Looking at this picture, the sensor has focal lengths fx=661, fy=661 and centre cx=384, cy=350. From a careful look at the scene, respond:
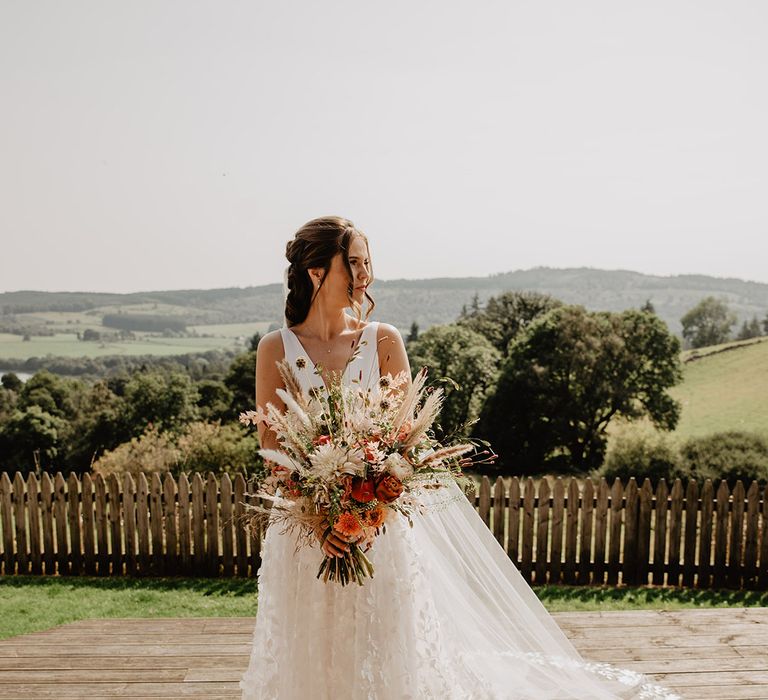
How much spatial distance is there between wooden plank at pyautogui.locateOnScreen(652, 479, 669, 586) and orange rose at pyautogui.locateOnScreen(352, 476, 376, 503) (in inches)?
214

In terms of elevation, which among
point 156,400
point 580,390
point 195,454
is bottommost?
point 156,400

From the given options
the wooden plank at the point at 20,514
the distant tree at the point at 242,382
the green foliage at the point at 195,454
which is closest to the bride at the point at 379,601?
the wooden plank at the point at 20,514

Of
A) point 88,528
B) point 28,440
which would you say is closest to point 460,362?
point 28,440

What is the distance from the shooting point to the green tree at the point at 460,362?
116 feet

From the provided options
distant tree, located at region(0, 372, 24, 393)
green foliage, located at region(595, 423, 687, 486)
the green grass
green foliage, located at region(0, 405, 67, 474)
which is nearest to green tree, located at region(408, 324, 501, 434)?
green foliage, located at region(595, 423, 687, 486)

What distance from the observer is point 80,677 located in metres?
3.74

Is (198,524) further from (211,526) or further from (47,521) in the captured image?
(47,521)

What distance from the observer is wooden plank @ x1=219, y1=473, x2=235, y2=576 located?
714 cm

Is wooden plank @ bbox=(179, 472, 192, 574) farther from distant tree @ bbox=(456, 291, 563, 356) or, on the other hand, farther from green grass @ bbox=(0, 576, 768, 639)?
distant tree @ bbox=(456, 291, 563, 356)

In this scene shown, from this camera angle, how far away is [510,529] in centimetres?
709

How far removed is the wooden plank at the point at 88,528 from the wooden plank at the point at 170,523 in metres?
0.83

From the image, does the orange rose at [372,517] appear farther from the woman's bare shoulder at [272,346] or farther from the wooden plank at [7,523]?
the wooden plank at [7,523]

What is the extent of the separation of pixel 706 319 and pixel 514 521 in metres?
74.1

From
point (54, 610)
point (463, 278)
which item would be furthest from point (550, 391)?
point (463, 278)
